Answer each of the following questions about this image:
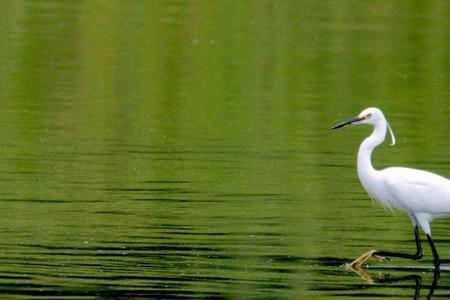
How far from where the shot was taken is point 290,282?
14.3 m

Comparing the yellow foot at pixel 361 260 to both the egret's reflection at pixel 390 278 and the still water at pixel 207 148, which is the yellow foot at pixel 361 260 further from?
the still water at pixel 207 148

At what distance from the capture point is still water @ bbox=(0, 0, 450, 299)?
48.7ft

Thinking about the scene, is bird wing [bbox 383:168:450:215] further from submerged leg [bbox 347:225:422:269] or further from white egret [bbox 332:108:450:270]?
submerged leg [bbox 347:225:422:269]

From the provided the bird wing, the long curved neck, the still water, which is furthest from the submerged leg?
the long curved neck

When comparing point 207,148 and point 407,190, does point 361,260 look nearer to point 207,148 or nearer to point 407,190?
point 407,190

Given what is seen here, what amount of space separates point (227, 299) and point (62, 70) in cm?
2070

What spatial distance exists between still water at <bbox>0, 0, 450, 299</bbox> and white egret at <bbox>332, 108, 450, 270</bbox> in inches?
15.2

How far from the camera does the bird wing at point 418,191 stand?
52.1 ft

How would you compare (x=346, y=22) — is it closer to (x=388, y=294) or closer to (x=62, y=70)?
(x=62, y=70)

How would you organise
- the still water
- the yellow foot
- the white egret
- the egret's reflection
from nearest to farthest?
the egret's reflection, the still water, the yellow foot, the white egret

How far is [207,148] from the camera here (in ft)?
77.0

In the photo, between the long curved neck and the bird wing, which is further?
the long curved neck

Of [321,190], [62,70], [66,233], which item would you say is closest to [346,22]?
[62,70]

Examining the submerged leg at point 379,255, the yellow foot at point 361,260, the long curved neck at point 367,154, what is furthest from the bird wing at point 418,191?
the yellow foot at point 361,260
